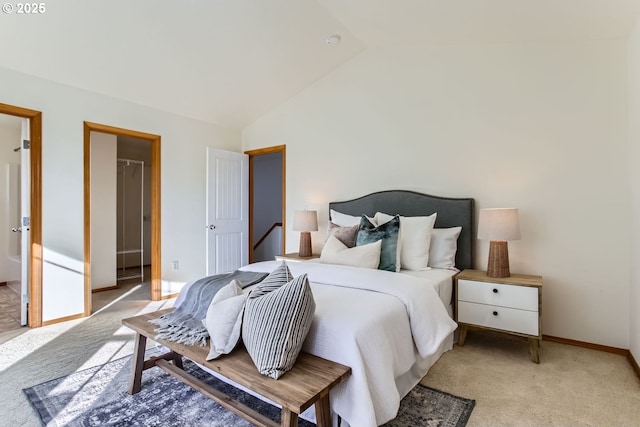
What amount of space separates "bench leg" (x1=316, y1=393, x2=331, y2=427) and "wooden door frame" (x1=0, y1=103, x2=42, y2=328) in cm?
325

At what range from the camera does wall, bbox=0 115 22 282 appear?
189 inches

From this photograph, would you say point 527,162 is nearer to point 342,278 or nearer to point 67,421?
point 342,278

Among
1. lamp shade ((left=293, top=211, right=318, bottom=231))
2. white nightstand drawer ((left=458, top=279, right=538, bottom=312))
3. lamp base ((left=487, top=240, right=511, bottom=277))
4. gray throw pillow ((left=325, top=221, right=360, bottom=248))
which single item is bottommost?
white nightstand drawer ((left=458, top=279, right=538, bottom=312))

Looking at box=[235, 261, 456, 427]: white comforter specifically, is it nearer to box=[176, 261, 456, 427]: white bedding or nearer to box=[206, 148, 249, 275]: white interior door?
box=[176, 261, 456, 427]: white bedding

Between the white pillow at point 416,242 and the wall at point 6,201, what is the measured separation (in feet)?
17.6

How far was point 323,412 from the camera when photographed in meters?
1.48

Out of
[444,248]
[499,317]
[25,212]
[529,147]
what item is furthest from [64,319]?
[529,147]

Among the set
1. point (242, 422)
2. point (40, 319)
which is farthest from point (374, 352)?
point (40, 319)

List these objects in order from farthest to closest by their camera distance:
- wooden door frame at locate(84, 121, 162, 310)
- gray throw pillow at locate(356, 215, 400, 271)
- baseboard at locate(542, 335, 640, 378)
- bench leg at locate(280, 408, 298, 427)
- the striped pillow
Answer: wooden door frame at locate(84, 121, 162, 310) < gray throw pillow at locate(356, 215, 400, 271) < baseboard at locate(542, 335, 640, 378) < the striped pillow < bench leg at locate(280, 408, 298, 427)

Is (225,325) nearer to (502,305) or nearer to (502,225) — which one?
(502,305)

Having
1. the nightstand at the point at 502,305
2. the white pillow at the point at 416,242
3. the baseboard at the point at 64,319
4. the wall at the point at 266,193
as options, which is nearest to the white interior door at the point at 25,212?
the baseboard at the point at 64,319

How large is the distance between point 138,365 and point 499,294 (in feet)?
8.67

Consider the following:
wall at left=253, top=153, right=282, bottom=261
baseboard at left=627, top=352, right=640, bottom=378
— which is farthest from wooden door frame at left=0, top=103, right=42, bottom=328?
baseboard at left=627, top=352, right=640, bottom=378

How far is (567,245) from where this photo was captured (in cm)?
287
